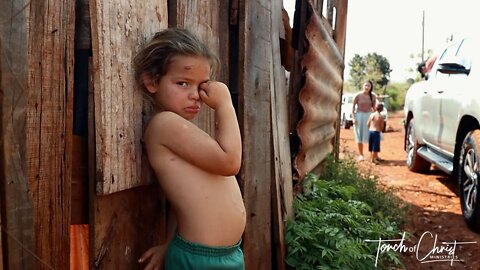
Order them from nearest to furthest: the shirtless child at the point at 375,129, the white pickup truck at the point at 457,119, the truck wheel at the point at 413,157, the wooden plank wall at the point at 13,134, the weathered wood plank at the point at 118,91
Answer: the wooden plank wall at the point at 13,134 < the weathered wood plank at the point at 118,91 < the white pickup truck at the point at 457,119 < the truck wheel at the point at 413,157 < the shirtless child at the point at 375,129

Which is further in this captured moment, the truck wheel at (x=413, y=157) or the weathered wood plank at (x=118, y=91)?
the truck wheel at (x=413, y=157)

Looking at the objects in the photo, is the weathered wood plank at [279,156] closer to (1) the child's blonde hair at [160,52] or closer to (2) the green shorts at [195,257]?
(2) the green shorts at [195,257]

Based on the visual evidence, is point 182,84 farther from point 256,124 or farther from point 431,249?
point 431,249

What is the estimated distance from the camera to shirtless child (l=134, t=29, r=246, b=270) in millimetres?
1584

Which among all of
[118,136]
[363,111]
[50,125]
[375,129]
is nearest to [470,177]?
[118,136]

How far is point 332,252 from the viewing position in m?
2.75

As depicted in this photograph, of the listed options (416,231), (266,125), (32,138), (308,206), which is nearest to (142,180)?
(32,138)

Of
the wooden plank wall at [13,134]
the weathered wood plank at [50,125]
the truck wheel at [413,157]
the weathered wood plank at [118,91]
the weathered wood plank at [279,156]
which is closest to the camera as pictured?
the wooden plank wall at [13,134]

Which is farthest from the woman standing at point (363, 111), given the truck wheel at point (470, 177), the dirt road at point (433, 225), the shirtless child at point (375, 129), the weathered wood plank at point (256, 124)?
the weathered wood plank at point (256, 124)

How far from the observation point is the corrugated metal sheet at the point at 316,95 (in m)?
3.69

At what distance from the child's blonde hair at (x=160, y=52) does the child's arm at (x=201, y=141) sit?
0.46 feet

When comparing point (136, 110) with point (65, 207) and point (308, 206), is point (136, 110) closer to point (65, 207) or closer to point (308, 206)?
point (65, 207)

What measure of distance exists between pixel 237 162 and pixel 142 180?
1.16 feet

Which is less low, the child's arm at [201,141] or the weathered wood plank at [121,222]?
the child's arm at [201,141]
